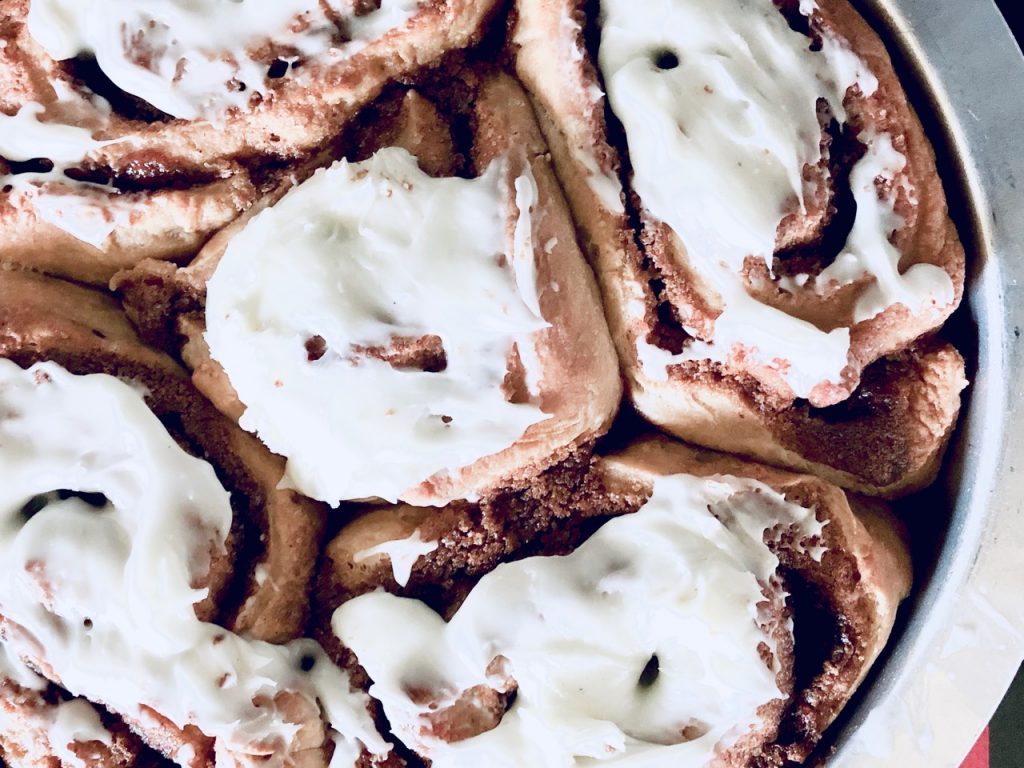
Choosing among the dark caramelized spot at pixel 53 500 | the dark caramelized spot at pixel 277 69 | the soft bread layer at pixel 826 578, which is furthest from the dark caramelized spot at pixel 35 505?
the soft bread layer at pixel 826 578

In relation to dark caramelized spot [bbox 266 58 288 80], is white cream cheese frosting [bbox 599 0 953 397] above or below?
above

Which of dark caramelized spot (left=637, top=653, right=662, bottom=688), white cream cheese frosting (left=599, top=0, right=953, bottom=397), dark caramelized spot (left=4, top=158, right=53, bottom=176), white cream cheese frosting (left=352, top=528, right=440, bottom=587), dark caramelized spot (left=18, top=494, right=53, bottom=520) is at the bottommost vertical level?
dark caramelized spot (left=18, top=494, right=53, bottom=520)

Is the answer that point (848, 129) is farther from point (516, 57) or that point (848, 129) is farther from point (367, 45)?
point (367, 45)

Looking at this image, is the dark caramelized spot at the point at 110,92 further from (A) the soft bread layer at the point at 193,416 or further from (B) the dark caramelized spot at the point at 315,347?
(B) the dark caramelized spot at the point at 315,347

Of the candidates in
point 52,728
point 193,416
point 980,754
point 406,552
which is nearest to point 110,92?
point 193,416

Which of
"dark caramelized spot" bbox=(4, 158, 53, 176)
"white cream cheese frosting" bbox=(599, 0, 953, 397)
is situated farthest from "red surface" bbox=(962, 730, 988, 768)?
"dark caramelized spot" bbox=(4, 158, 53, 176)

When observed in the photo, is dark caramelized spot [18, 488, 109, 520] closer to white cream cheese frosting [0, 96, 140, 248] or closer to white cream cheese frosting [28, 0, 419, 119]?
white cream cheese frosting [0, 96, 140, 248]

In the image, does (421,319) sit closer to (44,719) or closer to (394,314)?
(394,314)
